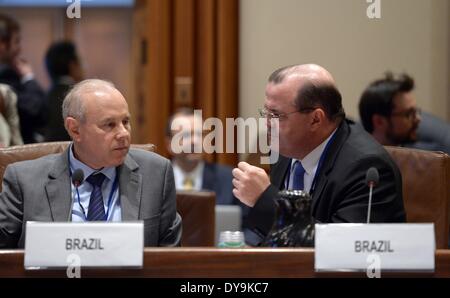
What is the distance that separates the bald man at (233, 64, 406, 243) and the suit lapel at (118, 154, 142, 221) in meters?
0.36

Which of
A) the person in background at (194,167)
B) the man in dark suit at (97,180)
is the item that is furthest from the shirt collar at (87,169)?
the person in background at (194,167)

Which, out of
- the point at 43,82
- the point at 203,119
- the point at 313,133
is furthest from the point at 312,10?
the point at 43,82

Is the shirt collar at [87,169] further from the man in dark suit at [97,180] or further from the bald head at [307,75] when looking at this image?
the bald head at [307,75]

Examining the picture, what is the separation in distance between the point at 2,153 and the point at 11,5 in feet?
20.5

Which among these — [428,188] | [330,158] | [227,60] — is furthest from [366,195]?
[227,60]

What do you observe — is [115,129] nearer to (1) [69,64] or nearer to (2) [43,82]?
(1) [69,64]

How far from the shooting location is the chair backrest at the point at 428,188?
299 centimetres

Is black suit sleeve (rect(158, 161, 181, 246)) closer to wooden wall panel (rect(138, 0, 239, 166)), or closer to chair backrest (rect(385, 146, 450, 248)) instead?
chair backrest (rect(385, 146, 450, 248))

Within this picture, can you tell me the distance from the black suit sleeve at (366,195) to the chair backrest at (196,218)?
0.62 meters

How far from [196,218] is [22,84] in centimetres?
260

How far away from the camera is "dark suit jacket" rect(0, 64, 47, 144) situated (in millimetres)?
5297

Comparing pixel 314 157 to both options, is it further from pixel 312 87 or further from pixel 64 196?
pixel 64 196

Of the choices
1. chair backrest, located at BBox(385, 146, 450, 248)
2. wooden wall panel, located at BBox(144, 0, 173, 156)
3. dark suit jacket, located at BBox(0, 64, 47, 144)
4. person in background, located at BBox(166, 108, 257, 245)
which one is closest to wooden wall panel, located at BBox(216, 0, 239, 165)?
→ wooden wall panel, located at BBox(144, 0, 173, 156)

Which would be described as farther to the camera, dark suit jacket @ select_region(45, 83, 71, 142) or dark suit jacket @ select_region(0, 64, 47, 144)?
dark suit jacket @ select_region(0, 64, 47, 144)
